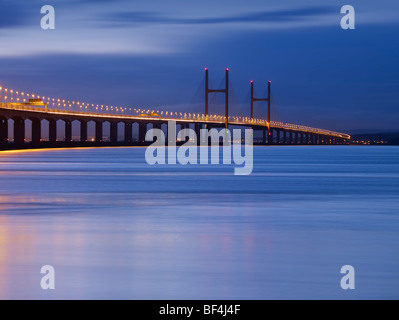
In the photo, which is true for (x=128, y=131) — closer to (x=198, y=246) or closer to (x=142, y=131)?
(x=142, y=131)

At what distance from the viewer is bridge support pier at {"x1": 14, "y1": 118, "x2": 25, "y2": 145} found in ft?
328

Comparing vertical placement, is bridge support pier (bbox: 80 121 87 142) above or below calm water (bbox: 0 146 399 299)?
above

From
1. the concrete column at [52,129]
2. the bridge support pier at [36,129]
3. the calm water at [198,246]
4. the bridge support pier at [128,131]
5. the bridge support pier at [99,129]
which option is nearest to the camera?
the calm water at [198,246]

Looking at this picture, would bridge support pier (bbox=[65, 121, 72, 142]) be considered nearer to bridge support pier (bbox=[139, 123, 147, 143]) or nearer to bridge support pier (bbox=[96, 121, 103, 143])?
bridge support pier (bbox=[96, 121, 103, 143])

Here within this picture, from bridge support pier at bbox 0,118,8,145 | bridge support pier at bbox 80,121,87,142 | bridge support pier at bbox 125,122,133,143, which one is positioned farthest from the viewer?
bridge support pier at bbox 125,122,133,143

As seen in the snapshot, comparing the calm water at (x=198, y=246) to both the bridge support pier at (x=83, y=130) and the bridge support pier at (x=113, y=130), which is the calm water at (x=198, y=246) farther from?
the bridge support pier at (x=113, y=130)

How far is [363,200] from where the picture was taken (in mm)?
22234

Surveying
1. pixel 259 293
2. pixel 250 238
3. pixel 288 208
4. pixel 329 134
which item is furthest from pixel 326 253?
pixel 329 134

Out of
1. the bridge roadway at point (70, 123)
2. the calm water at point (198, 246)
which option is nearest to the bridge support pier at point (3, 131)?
the bridge roadway at point (70, 123)

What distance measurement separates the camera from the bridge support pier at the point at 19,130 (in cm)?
9999

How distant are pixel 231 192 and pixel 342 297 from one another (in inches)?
683

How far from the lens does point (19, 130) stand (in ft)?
330

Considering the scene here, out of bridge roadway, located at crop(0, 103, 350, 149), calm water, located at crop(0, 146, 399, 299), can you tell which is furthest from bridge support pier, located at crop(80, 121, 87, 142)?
calm water, located at crop(0, 146, 399, 299)

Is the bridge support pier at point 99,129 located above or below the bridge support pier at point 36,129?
above
